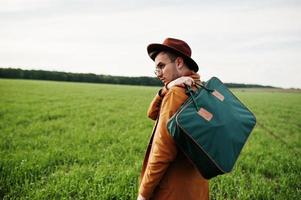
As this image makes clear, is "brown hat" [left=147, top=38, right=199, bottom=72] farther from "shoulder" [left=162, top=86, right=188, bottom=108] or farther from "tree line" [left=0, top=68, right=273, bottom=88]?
"tree line" [left=0, top=68, right=273, bottom=88]

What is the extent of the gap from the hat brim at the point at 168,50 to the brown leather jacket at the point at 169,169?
0.35 ft

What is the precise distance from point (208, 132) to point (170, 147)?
33 cm

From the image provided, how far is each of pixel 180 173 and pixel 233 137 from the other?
0.54m

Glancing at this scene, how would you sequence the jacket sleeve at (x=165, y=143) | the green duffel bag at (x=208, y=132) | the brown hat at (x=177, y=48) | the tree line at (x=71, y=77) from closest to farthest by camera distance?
the green duffel bag at (x=208, y=132) → the jacket sleeve at (x=165, y=143) → the brown hat at (x=177, y=48) → the tree line at (x=71, y=77)

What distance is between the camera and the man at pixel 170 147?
86.0 inches

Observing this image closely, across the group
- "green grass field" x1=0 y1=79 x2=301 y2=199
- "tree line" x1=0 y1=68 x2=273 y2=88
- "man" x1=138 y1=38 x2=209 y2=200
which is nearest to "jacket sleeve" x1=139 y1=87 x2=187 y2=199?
"man" x1=138 y1=38 x2=209 y2=200

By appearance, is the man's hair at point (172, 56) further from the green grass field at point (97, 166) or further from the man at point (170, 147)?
the green grass field at point (97, 166)

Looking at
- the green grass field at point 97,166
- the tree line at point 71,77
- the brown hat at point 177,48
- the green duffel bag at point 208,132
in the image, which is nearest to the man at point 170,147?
the brown hat at point 177,48

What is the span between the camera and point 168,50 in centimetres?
244

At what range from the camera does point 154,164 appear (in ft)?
7.25

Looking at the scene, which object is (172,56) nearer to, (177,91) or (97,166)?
(177,91)

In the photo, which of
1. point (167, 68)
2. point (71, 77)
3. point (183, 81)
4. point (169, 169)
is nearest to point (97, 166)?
point (169, 169)

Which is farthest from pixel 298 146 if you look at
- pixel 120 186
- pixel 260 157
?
pixel 120 186

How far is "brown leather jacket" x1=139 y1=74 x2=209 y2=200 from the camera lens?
2176 mm
